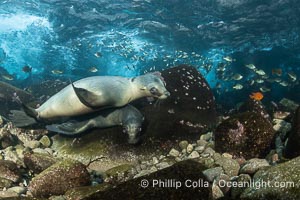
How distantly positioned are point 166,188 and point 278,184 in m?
1.38

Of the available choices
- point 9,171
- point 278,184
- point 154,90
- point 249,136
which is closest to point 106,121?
point 154,90

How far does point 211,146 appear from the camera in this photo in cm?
713

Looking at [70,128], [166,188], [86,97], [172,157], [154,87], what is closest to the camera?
[166,188]

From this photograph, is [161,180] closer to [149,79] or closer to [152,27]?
[149,79]

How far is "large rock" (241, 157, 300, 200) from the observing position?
3.72m

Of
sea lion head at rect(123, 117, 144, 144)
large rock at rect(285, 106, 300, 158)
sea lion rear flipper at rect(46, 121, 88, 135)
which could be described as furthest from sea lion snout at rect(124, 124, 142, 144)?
large rock at rect(285, 106, 300, 158)

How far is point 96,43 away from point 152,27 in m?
7.83

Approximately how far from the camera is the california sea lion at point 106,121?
773cm

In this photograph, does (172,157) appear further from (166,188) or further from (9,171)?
(9,171)

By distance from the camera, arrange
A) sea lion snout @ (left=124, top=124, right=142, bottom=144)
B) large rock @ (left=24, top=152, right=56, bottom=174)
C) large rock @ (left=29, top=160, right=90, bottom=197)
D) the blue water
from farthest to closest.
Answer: the blue water < sea lion snout @ (left=124, top=124, right=142, bottom=144) < large rock @ (left=24, top=152, right=56, bottom=174) < large rock @ (left=29, top=160, right=90, bottom=197)

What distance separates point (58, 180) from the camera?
17.6 feet

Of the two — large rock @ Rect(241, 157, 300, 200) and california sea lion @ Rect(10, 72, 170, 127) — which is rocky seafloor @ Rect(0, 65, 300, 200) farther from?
california sea lion @ Rect(10, 72, 170, 127)

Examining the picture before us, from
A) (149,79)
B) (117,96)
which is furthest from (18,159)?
(149,79)

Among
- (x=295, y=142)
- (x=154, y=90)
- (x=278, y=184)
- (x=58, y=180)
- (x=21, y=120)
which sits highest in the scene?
(x=278, y=184)
